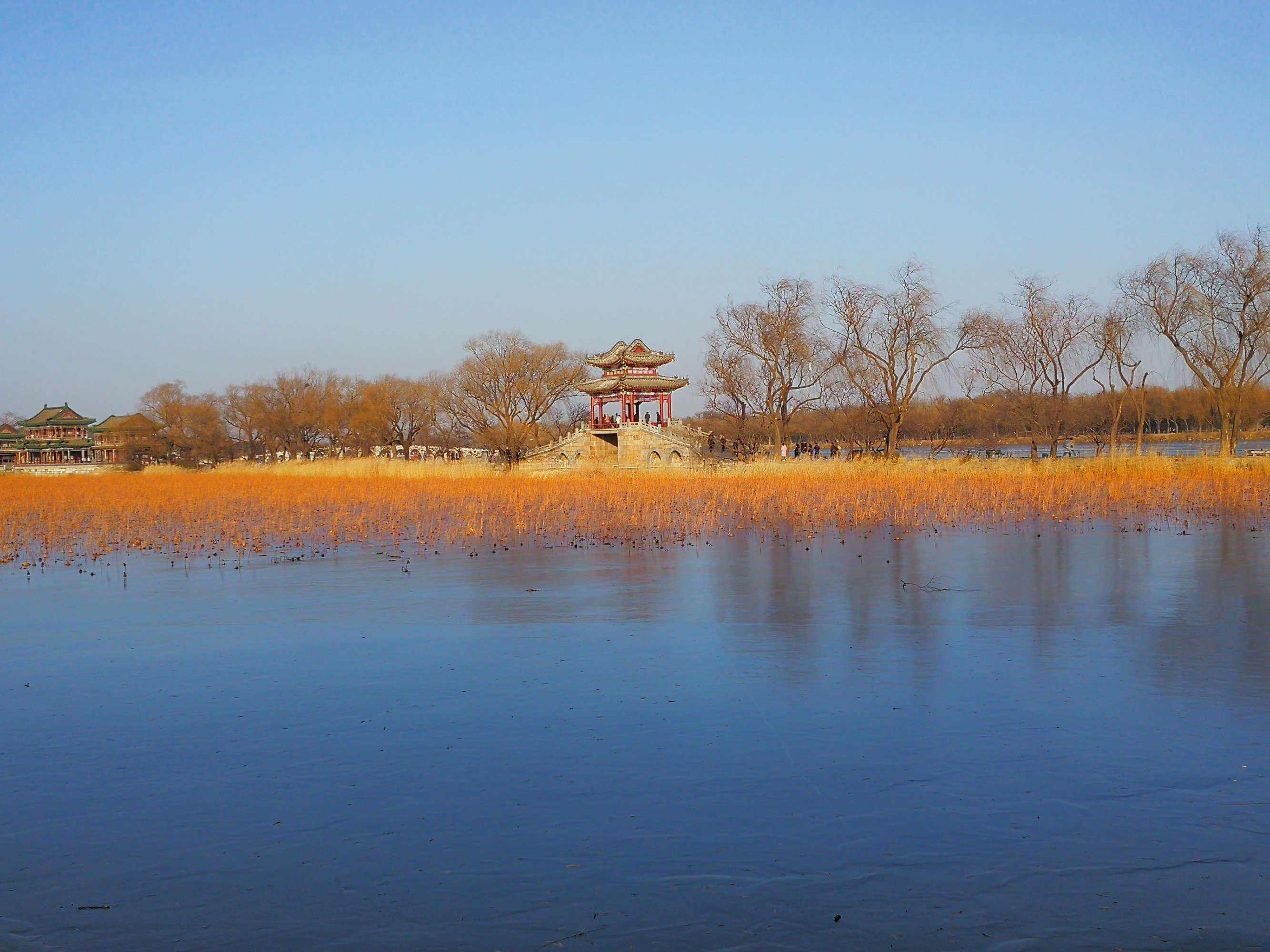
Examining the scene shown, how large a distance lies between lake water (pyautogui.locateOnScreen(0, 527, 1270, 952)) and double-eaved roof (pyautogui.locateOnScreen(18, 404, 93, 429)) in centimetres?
9136

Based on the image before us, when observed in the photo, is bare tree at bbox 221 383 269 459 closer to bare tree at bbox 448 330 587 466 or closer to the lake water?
bare tree at bbox 448 330 587 466

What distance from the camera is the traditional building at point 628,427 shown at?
174 feet

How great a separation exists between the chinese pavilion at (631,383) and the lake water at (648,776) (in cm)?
5067

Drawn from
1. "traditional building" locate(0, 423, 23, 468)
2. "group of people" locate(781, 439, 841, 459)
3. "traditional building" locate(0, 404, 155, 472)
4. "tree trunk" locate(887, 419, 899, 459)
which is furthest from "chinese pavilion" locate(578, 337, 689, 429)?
"traditional building" locate(0, 423, 23, 468)

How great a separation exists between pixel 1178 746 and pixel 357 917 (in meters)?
4.60

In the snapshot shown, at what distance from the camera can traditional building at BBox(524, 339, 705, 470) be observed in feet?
174

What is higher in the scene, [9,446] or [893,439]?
[9,446]

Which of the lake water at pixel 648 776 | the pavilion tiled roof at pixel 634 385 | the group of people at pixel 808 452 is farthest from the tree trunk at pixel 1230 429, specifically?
the pavilion tiled roof at pixel 634 385

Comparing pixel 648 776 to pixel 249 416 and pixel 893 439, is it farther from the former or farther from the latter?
pixel 249 416

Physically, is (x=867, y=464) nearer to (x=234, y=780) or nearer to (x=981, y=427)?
(x=234, y=780)

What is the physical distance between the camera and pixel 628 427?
54.6m

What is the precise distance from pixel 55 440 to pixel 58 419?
189 centimetres

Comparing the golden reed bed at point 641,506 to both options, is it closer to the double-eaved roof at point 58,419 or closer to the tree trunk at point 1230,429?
the tree trunk at point 1230,429

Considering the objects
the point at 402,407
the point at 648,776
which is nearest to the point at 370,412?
the point at 402,407
